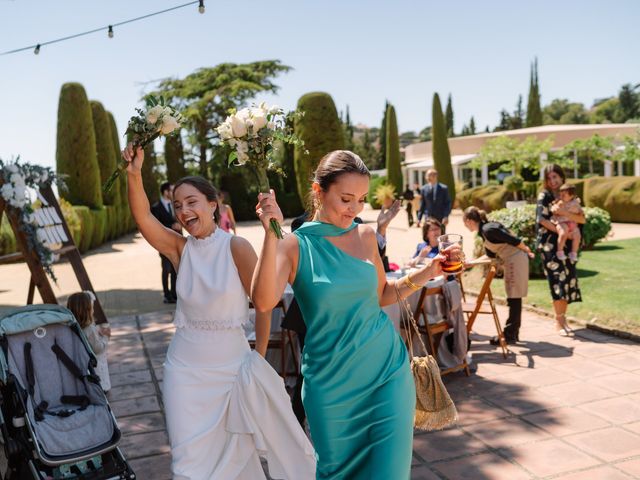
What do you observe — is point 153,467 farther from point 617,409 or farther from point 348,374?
point 617,409

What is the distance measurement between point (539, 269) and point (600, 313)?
2.80 meters

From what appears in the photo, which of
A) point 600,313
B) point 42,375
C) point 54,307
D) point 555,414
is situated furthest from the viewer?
point 600,313

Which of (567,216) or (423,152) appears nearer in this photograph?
(567,216)

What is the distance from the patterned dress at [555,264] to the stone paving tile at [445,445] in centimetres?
324

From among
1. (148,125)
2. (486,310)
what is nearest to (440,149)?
(486,310)

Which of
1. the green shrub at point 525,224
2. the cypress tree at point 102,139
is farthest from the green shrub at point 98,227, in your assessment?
the green shrub at point 525,224

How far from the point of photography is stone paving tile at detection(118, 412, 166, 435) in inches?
203

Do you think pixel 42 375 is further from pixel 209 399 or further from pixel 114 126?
pixel 114 126

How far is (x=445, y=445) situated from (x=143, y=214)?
104 inches

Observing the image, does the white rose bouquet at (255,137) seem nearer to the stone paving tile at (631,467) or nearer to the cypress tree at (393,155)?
the stone paving tile at (631,467)

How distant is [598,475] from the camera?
3.95 metres

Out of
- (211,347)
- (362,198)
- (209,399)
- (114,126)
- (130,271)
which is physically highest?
(114,126)

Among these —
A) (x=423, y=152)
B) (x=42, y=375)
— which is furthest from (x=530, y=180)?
(x=42, y=375)

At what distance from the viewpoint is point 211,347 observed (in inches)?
129
